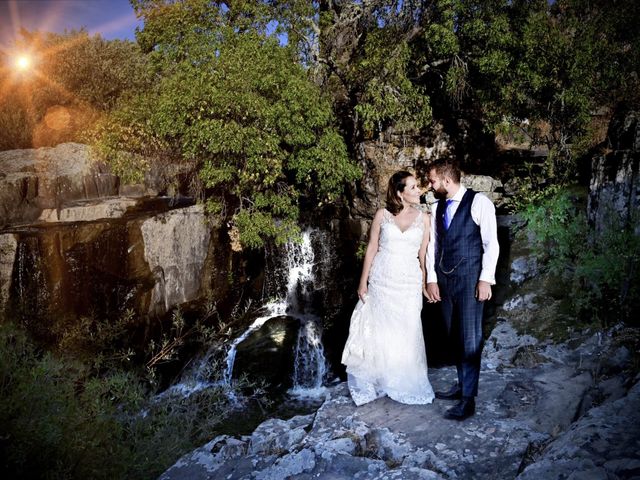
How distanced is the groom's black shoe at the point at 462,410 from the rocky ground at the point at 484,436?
0.22ft

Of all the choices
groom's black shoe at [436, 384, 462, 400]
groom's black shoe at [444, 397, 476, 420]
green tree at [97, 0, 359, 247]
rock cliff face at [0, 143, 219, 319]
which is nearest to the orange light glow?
rock cliff face at [0, 143, 219, 319]

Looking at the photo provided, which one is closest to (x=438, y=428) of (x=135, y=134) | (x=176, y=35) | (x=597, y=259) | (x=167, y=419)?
(x=167, y=419)

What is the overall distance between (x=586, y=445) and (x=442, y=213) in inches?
80.1

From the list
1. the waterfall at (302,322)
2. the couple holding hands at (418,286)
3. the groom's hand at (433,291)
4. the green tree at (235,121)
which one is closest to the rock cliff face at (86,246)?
the green tree at (235,121)

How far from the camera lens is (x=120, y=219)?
9289 mm

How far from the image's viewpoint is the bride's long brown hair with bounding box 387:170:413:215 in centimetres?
389

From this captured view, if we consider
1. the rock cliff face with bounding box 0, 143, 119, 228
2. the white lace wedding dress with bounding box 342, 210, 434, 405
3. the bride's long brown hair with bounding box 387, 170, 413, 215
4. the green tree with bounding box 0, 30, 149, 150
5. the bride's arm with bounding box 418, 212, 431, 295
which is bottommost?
the white lace wedding dress with bounding box 342, 210, 434, 405

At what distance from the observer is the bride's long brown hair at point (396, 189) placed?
3.89m

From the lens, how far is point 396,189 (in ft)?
12.9

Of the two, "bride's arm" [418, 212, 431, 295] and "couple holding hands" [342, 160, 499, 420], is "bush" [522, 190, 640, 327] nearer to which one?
"couple holding hands" [342, 160, 499, 420]

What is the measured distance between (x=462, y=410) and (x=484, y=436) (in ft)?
1.01

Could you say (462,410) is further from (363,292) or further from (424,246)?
(424,246)

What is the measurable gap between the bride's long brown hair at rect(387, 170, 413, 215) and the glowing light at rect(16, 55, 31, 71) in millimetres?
17133

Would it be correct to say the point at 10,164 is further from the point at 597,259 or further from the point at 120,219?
the point at 597,259
